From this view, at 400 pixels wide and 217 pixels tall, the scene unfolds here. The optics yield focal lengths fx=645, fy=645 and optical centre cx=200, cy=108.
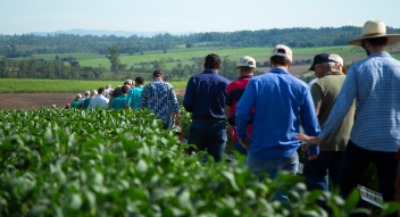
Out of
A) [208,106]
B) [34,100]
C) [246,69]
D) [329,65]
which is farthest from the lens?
[34,100]

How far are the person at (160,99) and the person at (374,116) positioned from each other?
5834 millimetres

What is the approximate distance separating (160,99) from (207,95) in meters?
2.34

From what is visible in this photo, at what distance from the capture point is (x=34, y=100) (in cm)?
7775

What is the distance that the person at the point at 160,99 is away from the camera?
39.5 ft

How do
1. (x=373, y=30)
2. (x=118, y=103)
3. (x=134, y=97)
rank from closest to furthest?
(x=373, y=30) → (x=134, y=97) → (x=118, y=103)

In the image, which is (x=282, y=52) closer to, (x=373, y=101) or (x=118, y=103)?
(x=373, y=101)

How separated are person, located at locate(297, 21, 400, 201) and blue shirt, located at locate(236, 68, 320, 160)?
0.37 m

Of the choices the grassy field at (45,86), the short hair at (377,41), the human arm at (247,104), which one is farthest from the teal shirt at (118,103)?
the grassy field at (45,86)

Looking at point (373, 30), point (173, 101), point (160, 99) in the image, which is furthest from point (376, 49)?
point (160, 99)

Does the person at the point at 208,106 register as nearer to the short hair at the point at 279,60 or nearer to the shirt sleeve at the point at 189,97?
the shirt sleeve at the point at 189,97

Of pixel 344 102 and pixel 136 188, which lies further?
pixel 344 102

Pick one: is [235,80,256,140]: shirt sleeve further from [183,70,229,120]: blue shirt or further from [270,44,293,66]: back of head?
[183,70,229,120]: blue shirt

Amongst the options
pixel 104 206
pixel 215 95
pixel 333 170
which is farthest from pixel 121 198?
pixel 215 95

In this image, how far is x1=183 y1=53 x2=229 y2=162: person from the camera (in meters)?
9.93
